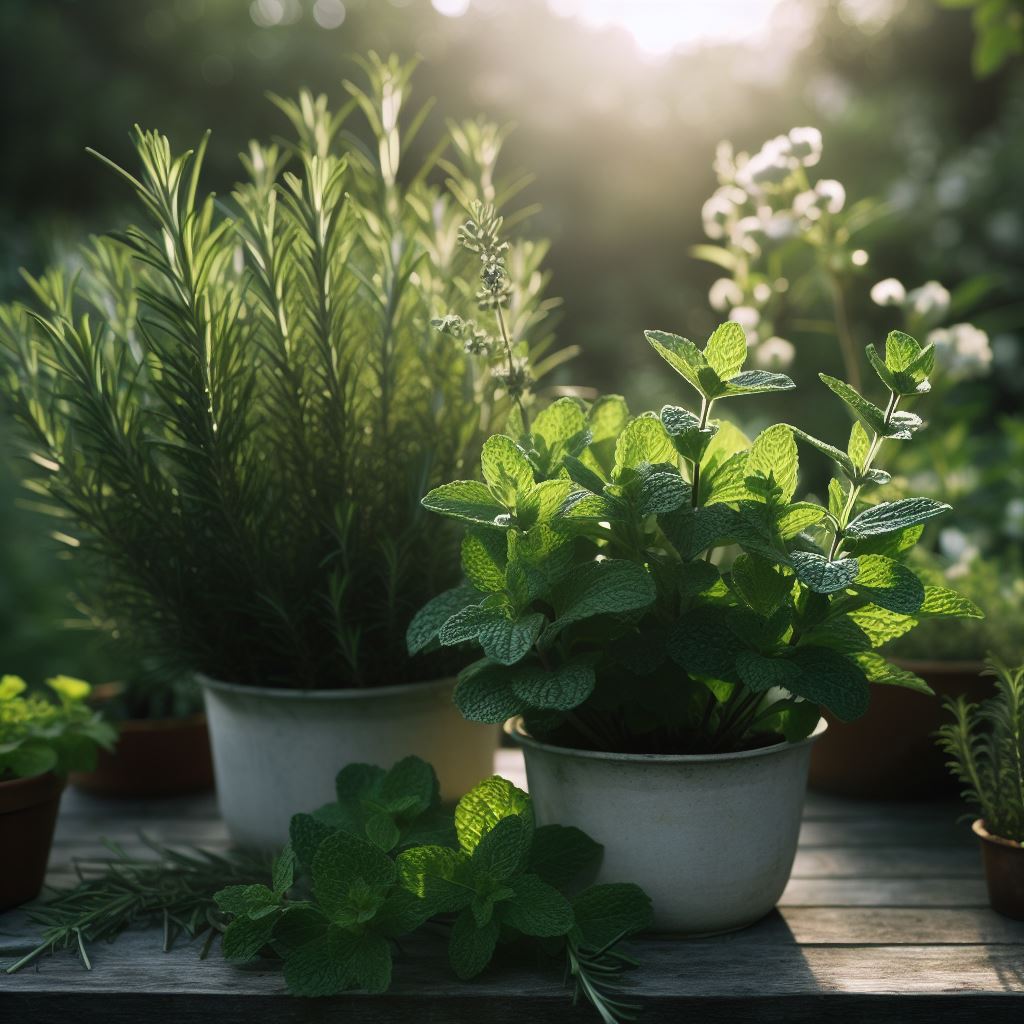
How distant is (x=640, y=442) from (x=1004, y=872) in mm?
482

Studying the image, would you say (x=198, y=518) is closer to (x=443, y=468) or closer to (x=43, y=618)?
(x=443, y=468)

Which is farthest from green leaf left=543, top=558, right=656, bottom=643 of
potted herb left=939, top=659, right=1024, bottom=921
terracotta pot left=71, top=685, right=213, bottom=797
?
terracotta pot left=71, top=685, right=213, bottom=797

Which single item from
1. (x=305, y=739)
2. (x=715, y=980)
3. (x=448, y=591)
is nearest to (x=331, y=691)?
(x=305, y=739)

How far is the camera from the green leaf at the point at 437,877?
772mm

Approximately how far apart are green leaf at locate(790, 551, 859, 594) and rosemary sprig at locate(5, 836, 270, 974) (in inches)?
21.8

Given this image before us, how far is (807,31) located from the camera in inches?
270

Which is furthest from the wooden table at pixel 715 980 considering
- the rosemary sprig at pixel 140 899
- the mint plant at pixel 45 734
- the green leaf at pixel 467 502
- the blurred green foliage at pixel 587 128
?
the blurred green foliage at pixel 587 128

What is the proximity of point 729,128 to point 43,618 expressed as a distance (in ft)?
12.5

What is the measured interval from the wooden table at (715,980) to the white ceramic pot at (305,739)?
170 millimetres

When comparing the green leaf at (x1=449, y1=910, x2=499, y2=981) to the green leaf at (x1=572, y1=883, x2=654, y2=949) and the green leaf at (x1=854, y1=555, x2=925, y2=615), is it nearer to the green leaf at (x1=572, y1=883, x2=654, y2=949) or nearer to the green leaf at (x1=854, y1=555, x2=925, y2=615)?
the green leaf at (x1=572, y1=883, x2=654, y2=949)

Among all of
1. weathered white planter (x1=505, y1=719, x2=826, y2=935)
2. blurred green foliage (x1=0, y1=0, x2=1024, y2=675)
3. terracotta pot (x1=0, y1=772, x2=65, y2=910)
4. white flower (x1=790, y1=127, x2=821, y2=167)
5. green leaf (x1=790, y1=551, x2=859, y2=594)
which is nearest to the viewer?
green leaf (x1=790, y1=551, x2=859, y2=594)

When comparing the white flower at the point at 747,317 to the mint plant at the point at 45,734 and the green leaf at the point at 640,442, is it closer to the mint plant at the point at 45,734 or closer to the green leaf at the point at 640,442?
the green leaf at the point at 640,442

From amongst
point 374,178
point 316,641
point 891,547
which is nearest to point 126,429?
point 316,641

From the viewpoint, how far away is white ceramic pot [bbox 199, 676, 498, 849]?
100cm
